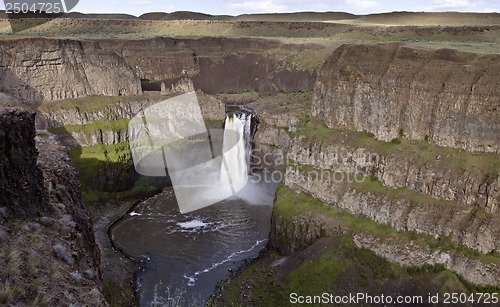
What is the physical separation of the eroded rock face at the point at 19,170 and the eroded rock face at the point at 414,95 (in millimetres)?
31417

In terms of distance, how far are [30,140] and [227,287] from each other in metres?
22.7

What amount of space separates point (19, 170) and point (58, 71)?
52.4 m

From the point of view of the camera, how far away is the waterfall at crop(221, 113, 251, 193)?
61.7 metres

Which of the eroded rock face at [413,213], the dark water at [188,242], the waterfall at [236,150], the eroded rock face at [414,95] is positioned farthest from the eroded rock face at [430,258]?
the waterfall at [236,150]

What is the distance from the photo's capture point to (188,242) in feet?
148

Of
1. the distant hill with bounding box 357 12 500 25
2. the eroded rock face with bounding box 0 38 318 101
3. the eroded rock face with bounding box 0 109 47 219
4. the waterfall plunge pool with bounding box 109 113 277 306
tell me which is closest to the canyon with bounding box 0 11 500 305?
the eroded rock face with bounding box 0 109 47 219

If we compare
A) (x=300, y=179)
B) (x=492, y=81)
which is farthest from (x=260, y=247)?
(x=492, y=81)

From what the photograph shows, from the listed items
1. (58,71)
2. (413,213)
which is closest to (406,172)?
(413,213)

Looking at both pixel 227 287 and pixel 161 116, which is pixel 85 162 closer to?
pixel 161 116

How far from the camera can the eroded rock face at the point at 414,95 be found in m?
37.0

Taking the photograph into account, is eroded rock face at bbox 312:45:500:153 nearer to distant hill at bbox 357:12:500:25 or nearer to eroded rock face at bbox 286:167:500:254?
eroded rock face at bbox 286:167:500:254

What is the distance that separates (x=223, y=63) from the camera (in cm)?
10056

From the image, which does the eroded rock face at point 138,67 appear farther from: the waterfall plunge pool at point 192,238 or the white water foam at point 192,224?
the white water foam at point 192,224

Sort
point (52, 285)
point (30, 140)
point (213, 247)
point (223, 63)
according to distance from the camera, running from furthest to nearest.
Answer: point (223, 63), point (213, 247), point (30, 140), point (52, 285)
